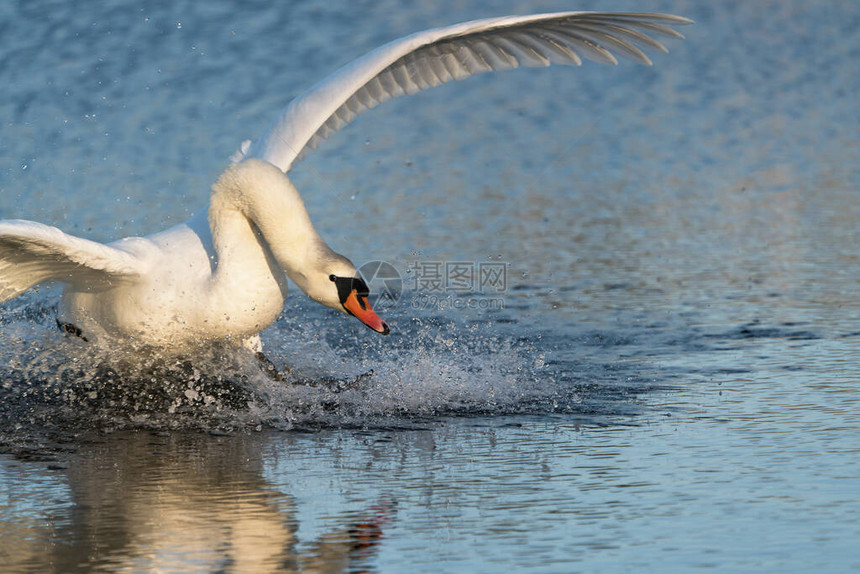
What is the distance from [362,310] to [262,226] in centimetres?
58

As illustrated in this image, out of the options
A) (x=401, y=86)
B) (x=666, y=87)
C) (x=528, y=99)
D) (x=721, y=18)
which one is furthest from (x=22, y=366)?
(x=721, y=18)

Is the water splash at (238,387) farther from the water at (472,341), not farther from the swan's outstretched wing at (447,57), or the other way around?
the swan's outstretched wing at (447,57)

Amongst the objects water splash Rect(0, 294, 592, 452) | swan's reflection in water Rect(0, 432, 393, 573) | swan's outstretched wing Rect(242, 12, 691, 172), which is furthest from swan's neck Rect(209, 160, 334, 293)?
swan's outstretched wing Rect(242, 12, 691, 172)

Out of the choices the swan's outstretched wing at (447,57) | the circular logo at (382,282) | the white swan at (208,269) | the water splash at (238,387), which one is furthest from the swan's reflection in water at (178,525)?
the circular logo at (382,282)

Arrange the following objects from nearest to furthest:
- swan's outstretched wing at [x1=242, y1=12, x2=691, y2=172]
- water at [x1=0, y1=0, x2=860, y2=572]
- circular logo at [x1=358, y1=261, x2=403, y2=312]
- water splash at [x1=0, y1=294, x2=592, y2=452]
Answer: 1. water at [x1=0, y1=0, x2=860, y2=572]
2. water splash at [x1=0, y1=294, x2=592, y2=452]
3. swan's outstretched wing at [x1=242, y1=12, x2=691, y2=172]
4. circular logo at [x1=358, y1=261, x2=403, y2=312]

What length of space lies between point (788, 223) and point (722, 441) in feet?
20.9

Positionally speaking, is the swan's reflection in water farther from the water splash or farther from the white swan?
the white swan

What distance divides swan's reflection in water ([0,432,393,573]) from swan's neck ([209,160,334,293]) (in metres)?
0.92

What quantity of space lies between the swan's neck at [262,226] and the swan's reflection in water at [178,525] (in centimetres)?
92

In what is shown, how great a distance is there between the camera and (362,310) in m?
6.03

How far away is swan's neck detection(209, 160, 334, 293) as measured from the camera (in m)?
6.06

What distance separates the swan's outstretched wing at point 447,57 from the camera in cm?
772

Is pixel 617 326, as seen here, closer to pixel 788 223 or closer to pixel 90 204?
pixel 788 223

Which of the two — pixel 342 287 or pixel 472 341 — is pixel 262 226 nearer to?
pixel 342 287
